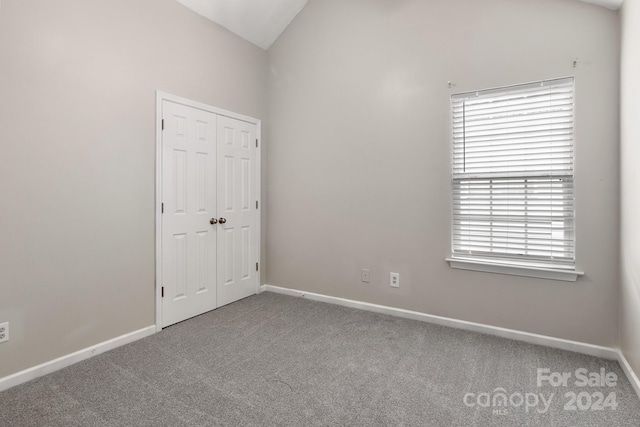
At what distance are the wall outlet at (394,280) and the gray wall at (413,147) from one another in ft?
0.16

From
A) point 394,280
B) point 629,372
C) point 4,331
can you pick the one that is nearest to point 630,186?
point 629,372

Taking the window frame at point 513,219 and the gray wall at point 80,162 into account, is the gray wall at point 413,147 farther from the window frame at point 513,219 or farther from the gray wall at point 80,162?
the gray wall at point 80,162

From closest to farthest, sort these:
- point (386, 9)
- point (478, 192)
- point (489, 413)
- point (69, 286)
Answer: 1. point (489, 413)
2. point (69, 286)
3. point (478, 192)
4. point (386, 9)

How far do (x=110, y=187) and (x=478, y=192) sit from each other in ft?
9.68

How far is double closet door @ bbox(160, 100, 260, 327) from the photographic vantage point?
120 inches

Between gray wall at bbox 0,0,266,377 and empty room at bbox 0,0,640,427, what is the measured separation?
0.01 metres

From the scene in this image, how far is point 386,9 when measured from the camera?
3271mm

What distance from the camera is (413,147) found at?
3156mm

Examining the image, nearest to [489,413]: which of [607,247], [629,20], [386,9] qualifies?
[607,247]

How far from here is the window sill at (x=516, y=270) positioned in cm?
255

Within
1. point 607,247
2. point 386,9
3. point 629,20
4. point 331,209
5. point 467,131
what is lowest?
point 607,247

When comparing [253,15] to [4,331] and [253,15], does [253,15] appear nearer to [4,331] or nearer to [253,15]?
[253,15]

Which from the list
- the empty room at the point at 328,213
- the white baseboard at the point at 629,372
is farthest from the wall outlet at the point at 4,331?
the white baseboard at the point at 629,372

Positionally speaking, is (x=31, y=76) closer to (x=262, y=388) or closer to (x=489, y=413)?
(x=262, y=388)
